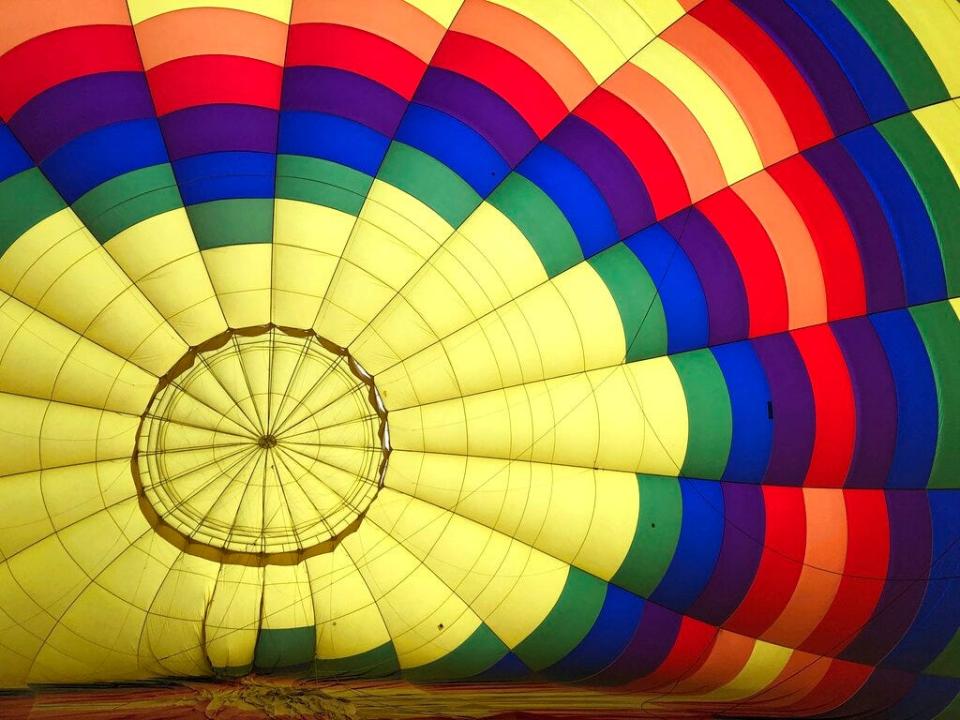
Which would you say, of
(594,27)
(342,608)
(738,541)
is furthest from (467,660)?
(594,27)

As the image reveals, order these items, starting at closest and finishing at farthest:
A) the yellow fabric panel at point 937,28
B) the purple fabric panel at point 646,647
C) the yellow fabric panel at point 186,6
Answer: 1. the yellow fabric panel at point 186,6
2. the yellow fabric panel at point 937,28
3. the purple fabric panel at point 646,647

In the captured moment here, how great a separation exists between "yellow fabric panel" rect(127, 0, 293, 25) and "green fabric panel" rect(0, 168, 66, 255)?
727 millimetres

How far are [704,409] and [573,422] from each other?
58cm

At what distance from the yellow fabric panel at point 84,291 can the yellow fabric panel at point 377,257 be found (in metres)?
0.66

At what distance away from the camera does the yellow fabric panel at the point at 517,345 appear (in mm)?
4043

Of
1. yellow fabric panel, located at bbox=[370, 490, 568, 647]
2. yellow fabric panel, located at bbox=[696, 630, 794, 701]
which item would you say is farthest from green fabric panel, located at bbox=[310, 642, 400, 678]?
yellow fabric panel, located at bbox=[696, 630, 794, 701]

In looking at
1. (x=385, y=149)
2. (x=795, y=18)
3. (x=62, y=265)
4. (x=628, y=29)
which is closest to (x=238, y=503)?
(x=62, y=265)

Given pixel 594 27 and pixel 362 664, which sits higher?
pixel 594 27

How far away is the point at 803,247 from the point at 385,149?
180 cm

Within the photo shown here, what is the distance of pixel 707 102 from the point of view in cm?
397

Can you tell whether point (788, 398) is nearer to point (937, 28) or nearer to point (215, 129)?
point (937, 28)

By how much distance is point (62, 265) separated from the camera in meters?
3.79

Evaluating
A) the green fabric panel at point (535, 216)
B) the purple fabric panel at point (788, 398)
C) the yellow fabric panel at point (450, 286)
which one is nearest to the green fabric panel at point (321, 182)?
the yellow fabric panel at point (450, 286)

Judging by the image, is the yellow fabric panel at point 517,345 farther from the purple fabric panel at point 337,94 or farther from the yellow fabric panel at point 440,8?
the yellow fabric panel at point 440,8
